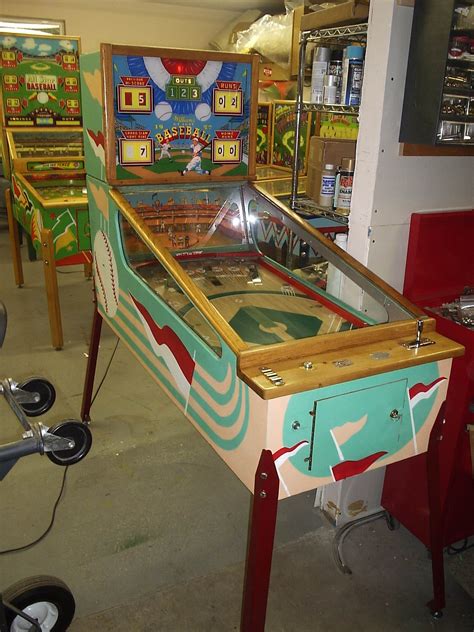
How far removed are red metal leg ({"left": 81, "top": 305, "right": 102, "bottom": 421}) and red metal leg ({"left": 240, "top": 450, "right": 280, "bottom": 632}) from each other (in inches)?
56.7

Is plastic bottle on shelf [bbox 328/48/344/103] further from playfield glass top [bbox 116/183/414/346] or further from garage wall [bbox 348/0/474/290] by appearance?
playfield glass top [bbox 116/183/414/346]

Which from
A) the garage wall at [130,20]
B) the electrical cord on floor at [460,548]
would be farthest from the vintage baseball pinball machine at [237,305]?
the garage wall at [130,20]

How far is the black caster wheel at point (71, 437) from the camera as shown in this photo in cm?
136

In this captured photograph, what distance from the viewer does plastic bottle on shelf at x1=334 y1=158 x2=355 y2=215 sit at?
2225 mm

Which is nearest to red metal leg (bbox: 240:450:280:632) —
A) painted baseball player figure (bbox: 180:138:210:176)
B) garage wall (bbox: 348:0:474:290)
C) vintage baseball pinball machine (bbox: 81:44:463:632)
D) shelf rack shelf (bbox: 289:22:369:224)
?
vintage baseball pinball machine (bbox: 81:44:463:632)

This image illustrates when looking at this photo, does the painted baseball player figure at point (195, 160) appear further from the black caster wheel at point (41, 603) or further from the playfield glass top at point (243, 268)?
the black caster wheel at point (41, 603)

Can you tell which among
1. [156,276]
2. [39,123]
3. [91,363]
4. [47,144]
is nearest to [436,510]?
[156,276]

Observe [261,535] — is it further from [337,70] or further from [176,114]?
[337,70]

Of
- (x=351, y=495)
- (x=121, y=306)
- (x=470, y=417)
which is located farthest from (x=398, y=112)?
(x=351, y=495)

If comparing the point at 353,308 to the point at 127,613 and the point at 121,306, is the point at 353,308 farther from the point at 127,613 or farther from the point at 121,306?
the point at 127,613

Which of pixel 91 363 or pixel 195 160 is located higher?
pixel 195 160

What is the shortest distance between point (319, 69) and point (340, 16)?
218 mm

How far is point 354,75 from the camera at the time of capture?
206 cm

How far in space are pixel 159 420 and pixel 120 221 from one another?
1.29 m
